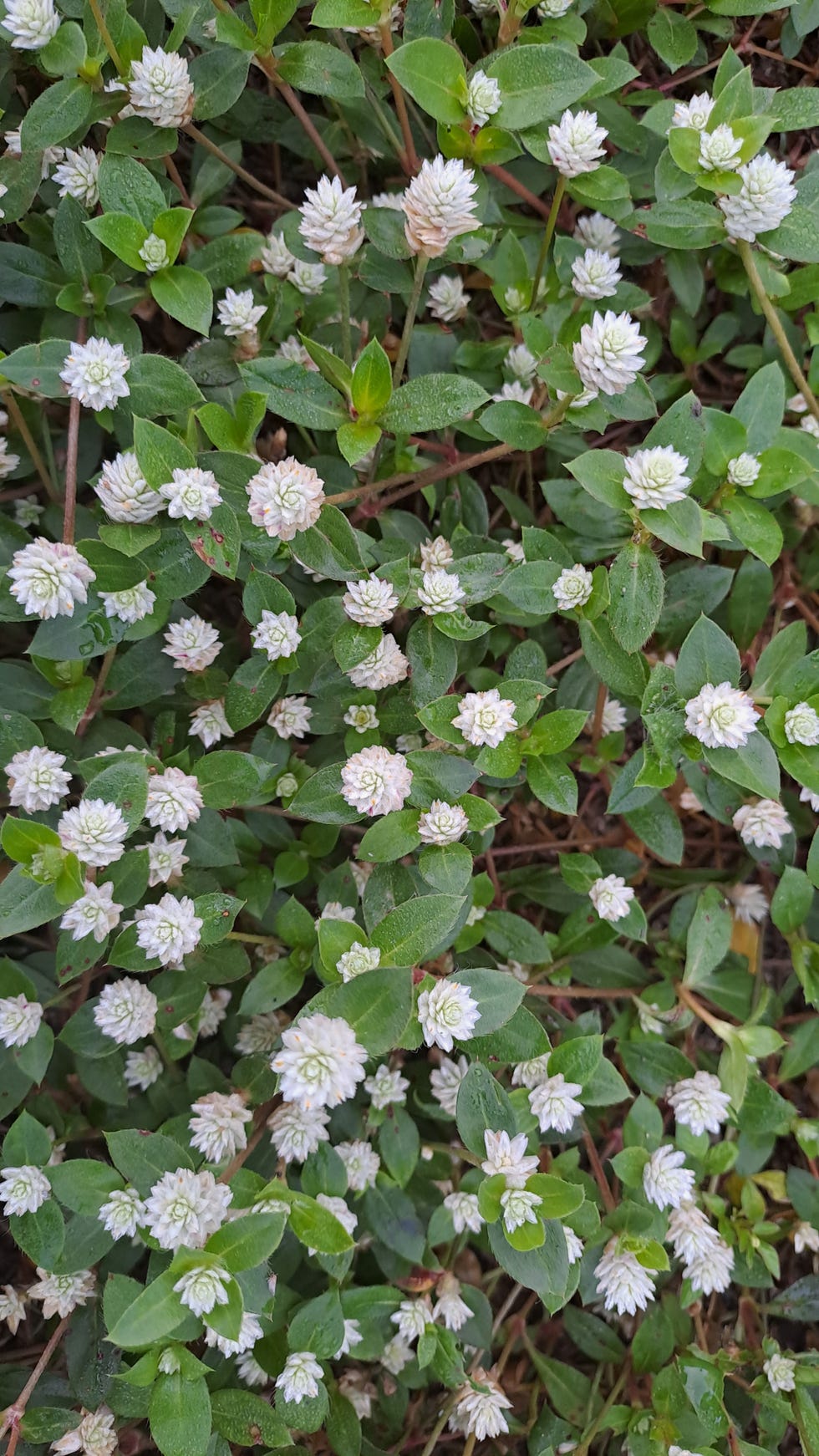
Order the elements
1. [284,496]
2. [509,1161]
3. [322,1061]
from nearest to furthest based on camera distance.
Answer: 1. [322,1061]
2. [284,496]
3. [509,1161]

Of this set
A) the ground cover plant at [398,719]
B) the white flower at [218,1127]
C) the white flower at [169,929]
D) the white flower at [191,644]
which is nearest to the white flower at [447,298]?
the ground cover plant at [398,719]

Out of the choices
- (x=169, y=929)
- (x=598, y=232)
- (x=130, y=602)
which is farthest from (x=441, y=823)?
(x=598, y=232)

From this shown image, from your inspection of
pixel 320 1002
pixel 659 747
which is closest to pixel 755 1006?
pixel 659 747

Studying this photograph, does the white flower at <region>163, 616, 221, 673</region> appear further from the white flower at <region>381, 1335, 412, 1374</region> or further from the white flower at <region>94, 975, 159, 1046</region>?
the white flower at <region>381, 1335, 412, 1374</region>

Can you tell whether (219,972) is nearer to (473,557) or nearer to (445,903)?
(445,903)

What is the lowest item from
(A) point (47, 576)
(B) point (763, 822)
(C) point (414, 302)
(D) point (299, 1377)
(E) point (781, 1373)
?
(E) point (781, 1373)

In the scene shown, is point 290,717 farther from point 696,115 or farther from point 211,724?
point 696,115
